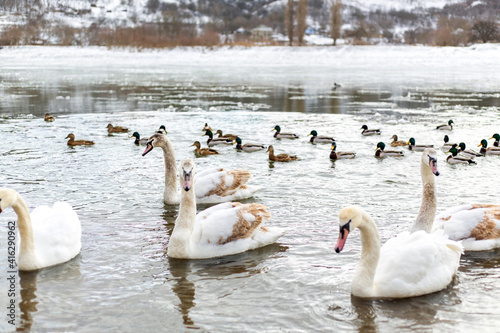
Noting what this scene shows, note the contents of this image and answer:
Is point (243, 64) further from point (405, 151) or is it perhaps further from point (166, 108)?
point (405, 151)

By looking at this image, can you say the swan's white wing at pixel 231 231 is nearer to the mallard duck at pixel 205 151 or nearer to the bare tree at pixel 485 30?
the mallard duck at pixel 205 151

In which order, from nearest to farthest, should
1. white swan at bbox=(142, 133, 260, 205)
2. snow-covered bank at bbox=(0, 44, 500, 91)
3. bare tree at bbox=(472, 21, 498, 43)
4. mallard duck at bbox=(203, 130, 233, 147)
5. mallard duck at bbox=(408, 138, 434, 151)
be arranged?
white swan at bbox=(142, 133, 260, 205) < mallard duck at bbox=(408, 138, 434, 151) < mallard duck at bbox=(203, 130, 233, 147) < snow-covered bank at bbox=(0, 44, 500, 91) < bare tree at bbox=(472, 21, 498, 43)

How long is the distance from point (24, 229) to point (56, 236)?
50 cm

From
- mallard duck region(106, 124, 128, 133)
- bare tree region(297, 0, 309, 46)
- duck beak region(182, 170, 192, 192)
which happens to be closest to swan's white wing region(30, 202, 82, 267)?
duck beak region(182, 170, 192, 192)

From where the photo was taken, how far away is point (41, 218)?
679 cm

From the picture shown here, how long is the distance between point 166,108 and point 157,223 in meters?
13.8

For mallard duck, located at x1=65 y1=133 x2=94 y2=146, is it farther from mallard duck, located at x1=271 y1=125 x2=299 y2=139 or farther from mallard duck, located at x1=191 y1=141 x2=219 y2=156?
mallard duck, located at x1=271 y1=125 x2=299 y2=139

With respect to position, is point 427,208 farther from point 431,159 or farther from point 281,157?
point 281,157

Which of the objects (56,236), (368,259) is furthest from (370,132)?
(56,236)

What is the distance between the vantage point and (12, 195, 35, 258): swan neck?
6.08 m

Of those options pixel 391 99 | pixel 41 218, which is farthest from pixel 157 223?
pixel 391 99

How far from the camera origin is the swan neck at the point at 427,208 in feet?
22.5

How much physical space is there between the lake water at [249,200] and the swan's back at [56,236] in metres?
0.14

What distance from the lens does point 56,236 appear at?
6.57m
